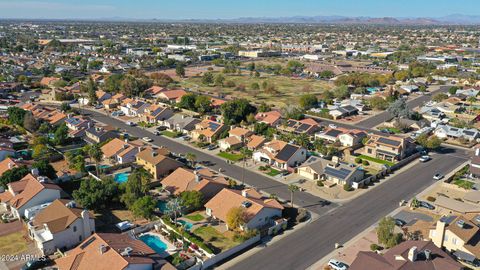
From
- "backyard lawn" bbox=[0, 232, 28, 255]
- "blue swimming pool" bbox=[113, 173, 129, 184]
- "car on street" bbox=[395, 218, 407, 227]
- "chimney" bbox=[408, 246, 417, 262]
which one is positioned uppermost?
"chimney" bbox=[408, 246, 417, 262]

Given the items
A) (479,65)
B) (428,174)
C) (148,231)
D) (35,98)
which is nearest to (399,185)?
(428,174)

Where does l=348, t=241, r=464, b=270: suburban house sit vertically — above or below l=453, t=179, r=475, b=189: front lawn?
above

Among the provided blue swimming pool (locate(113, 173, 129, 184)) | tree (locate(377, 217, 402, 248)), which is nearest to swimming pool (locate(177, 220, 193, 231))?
blue swimming pool (locate(113, 173, 129, 184))

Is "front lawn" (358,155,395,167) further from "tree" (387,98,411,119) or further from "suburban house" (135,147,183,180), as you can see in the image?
"suburban house" (135,147,183,180)

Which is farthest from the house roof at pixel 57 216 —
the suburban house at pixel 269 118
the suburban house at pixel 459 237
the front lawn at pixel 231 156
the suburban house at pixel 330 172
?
the suburban house at pixel 269 118

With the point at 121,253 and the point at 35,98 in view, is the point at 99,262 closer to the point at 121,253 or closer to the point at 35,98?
the point at 121,253

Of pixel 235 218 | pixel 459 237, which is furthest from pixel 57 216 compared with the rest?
pixel 459 237
